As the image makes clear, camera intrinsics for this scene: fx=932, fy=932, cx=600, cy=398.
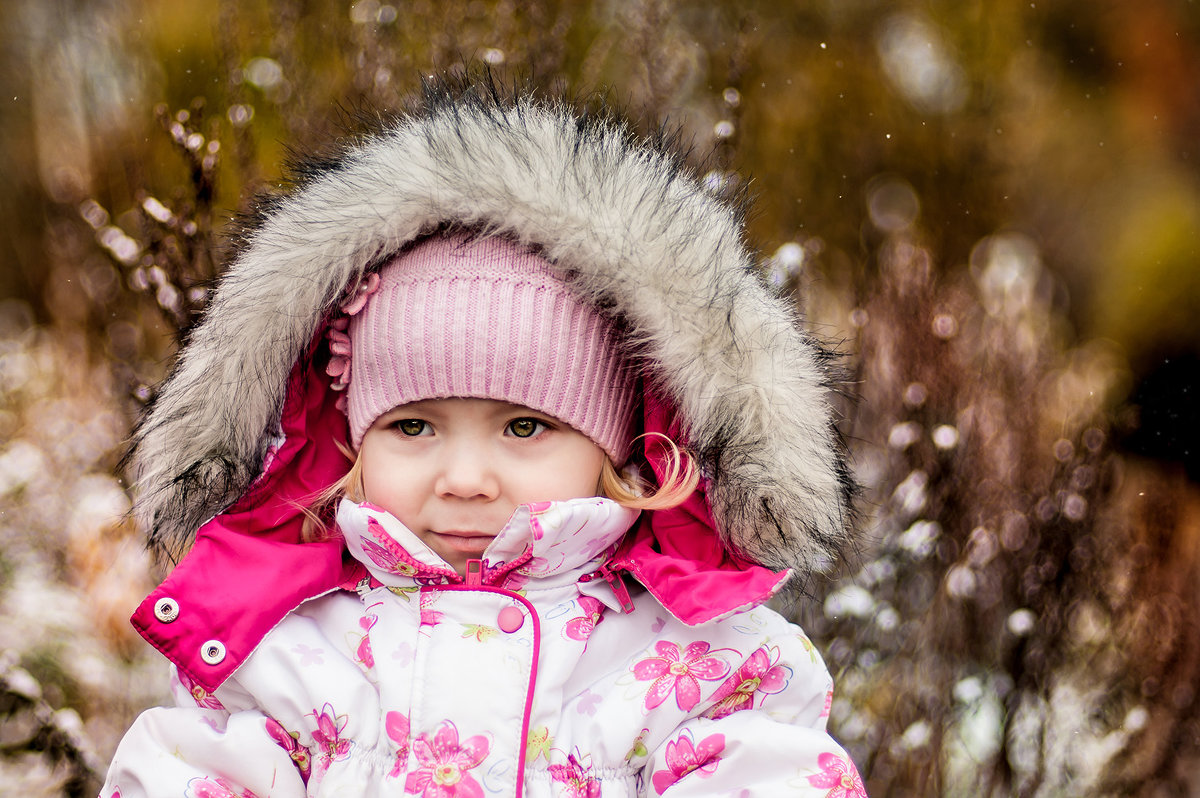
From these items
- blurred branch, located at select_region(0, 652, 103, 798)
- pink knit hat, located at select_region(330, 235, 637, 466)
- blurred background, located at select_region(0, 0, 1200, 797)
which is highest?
pink knit hat, located at select_region(330, 235, 637, 466)

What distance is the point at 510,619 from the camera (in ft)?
4.63

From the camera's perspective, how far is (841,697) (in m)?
2.63

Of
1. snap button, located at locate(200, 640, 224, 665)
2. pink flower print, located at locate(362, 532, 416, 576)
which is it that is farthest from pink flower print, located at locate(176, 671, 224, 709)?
pink flower print, located at locate(362, 532, 416, 576)

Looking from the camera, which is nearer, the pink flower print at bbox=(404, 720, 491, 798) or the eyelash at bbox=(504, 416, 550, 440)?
the pink flower print at bbox=(404, 720, 491, 798)

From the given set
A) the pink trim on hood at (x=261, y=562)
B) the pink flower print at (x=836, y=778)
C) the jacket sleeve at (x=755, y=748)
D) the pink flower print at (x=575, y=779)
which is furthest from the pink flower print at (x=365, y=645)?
the pink flower print at (x=836, y=778)

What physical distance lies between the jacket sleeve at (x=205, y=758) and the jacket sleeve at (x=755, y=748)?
1.84ft

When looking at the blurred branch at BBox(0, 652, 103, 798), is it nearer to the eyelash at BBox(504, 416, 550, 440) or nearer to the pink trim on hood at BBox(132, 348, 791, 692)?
the pink trim on hood at BBox(132, 348, 791, 692)

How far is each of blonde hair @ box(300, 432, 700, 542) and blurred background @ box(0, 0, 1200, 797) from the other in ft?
3.75

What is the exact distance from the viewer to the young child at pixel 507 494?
4.51ft

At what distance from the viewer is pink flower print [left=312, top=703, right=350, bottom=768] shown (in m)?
1.40

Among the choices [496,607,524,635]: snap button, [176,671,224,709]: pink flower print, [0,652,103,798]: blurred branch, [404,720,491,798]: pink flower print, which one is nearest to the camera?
[404,720,491,798]: pink flower print

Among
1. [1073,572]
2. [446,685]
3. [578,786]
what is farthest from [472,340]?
[1073,572]

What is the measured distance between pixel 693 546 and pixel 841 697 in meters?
1.34

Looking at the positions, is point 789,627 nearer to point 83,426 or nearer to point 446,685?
point 446,685
